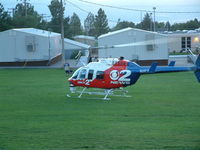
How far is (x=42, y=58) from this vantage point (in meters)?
48.0

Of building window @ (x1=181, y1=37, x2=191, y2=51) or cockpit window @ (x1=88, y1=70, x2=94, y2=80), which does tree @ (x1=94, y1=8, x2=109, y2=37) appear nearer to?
building window @ (x1=181, y1=37, x2=191, y2=51)

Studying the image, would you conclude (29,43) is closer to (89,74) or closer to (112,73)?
(89,74)

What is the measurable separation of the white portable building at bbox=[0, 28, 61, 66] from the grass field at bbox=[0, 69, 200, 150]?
26302 millimetres

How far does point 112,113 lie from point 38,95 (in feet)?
22.0

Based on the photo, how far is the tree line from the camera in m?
72.6

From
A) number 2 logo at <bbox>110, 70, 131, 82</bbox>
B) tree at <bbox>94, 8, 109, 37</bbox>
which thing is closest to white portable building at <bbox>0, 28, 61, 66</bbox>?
number 2 logo at <bbox>110, 70, 131, 82</bbox>

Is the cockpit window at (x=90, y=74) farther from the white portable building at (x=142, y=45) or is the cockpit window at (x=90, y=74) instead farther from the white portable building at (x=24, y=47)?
the white portable building at (x=24, y=47)

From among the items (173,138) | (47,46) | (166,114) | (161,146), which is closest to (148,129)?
(173,138)

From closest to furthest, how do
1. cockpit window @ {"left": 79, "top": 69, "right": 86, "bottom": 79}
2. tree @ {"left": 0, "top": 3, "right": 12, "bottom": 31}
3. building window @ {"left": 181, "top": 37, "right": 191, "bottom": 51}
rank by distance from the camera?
cockpit window @ {"left": 79, "top": 69, "right": 86, "bottom": 79}, tree @ {"left": 0, "top": 3, "right": 12, "bottom": 31}, building window @ {"left": 181, "top": 37, "right": 191, "bottom": 51}

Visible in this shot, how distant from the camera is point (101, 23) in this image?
106 m

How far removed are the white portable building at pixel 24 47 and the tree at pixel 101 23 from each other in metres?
56.5

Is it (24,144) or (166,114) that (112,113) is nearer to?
(166,114)

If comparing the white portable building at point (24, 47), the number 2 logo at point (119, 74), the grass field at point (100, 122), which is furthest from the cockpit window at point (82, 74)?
the white portable building at point (24, 47)

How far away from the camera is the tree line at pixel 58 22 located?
72562 millimetres
